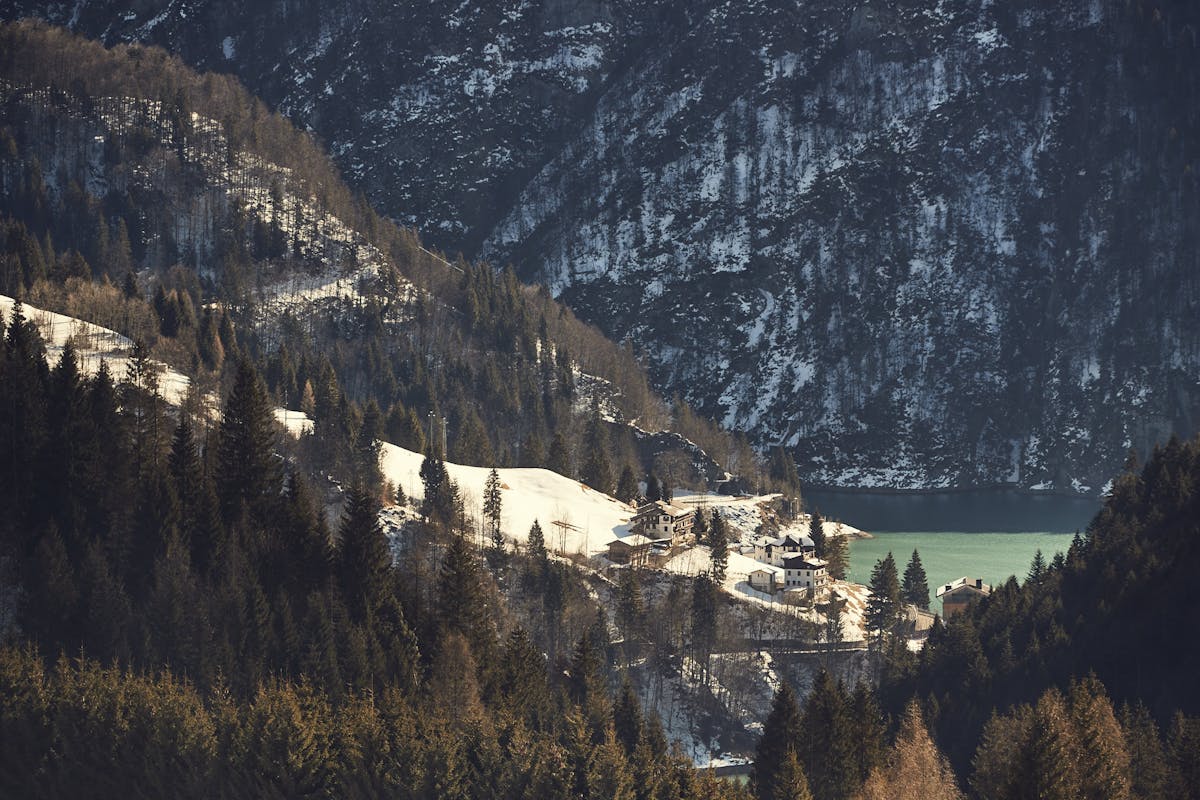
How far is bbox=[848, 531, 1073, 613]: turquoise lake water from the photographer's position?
503 feet

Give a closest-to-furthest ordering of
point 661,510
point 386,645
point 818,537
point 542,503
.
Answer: point 386,645 < point 661,510 < point 542,503 < point 818,537

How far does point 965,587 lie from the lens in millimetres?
133500

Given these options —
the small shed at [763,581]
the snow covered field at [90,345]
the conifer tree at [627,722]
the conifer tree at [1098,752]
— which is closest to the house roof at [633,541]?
the small shed at [763,581]

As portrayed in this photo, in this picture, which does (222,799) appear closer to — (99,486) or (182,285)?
(99,486)

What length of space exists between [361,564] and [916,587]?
59.9m

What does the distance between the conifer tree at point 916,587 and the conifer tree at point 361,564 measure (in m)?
56.8

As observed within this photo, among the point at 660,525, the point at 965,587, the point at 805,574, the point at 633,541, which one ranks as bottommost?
the point at 965,587

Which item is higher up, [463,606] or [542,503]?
[542,503]

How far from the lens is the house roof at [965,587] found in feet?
435

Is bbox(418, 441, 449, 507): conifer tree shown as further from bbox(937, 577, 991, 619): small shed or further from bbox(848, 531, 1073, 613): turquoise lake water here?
bbox(848, 531, 1073, 613): turquoise lake water

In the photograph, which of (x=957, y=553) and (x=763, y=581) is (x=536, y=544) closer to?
(x=763, y=581)

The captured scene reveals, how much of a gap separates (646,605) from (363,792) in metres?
57.8

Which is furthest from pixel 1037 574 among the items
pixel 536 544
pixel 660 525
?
pixel 536 544

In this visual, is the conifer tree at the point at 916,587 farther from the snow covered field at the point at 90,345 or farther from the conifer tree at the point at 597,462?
the snow covered field at the point at 90,345
